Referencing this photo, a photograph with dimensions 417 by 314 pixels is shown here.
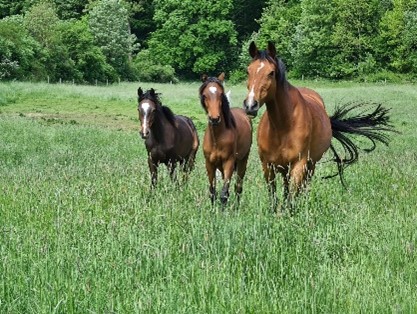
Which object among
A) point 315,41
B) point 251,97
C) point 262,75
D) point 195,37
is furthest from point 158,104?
point 195,37

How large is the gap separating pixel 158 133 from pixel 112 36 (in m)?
58.2

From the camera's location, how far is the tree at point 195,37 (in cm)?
7844

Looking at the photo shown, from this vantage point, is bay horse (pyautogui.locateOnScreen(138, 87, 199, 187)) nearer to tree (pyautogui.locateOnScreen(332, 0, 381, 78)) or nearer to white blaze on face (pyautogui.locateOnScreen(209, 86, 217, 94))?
white blaze on face (pyautogui.locateOnScreen(209, 86, 217, 94))

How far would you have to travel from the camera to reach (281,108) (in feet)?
23.9

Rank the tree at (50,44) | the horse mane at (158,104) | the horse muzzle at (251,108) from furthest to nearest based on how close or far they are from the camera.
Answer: the tree at (50,44)
the horse mane at (158,104)
the horse muzzle at (251,108)

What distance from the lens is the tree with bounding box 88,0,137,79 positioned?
220 feet

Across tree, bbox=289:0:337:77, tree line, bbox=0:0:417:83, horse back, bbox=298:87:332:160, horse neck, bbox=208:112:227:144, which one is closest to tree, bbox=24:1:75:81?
tree line, bbox=0:0:417:83

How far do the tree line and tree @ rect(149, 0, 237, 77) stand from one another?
0.42ft

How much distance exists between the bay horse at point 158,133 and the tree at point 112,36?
5571 centimetres

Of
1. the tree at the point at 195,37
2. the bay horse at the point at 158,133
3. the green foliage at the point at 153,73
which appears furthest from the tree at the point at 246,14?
the bay horse at the point at 158,133

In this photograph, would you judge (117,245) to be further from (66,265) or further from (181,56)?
(181,56)

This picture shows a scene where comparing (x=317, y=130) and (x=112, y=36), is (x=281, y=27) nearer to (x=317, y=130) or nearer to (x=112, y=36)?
(x=112, y=36)

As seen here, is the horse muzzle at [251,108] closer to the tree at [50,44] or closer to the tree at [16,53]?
the tree at [16,53]

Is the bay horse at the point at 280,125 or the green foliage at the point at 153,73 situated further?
the green foliage at the point at 153,73
